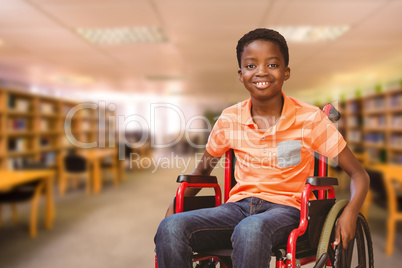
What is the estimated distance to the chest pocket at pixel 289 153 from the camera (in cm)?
92

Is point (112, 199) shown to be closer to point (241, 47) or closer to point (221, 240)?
point (221, 240)

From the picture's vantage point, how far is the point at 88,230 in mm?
2959

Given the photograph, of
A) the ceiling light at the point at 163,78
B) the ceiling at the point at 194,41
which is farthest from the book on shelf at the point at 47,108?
the ceiling light at the point at 163,78

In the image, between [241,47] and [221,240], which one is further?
[221,240]

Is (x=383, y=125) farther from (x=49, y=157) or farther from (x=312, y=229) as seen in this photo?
(x=49, y=157)

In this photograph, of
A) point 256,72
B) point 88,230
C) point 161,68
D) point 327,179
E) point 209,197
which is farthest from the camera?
point 161,68

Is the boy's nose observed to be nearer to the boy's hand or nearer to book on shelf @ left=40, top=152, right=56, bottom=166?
the boy's hand

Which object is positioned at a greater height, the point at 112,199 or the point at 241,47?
the point at 241,47

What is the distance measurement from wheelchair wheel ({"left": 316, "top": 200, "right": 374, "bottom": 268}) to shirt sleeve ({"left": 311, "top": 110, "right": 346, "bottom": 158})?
174 mm

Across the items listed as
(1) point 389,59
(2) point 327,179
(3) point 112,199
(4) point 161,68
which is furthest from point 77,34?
(1) point 389,59

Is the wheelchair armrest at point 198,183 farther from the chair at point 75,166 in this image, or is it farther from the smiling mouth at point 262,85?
the chair at point 75,166

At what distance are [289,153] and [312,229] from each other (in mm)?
229

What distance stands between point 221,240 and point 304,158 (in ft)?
1.19

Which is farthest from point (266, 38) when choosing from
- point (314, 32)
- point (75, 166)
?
point (75, 166)
